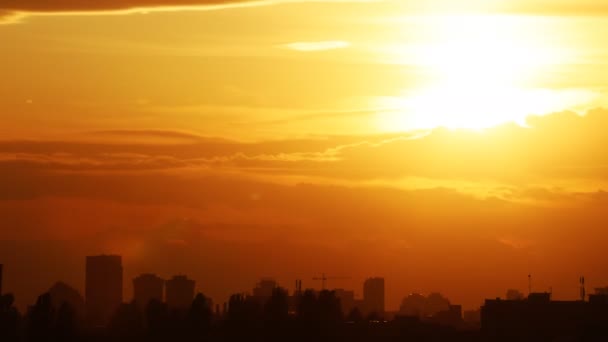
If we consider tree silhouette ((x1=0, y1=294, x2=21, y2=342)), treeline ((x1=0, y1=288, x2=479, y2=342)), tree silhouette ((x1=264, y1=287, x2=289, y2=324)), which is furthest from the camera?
tree silhouette ((x1=264, y1=287, x2=289, y2=324))

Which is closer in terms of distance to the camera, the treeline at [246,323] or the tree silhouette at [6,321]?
the tree silhouette at [6,321]

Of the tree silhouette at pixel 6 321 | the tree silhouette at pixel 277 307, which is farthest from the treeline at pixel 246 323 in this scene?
the tree silhouette at pixel 6 321

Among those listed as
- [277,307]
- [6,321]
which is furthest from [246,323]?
[6,321]

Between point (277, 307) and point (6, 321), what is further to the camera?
point (277, 307)

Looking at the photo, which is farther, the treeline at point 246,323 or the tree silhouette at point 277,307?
the tree silhouette at point 277,307

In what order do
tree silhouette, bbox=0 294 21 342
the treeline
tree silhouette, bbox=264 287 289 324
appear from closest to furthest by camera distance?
tree silhouette, bbox=0 294 21 342 → the treeline → tree silhouette, bbox=264 287 289 324

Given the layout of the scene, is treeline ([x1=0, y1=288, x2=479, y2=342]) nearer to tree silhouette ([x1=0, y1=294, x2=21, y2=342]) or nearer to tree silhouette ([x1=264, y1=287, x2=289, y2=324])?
tree silhouette ([x1=264, y1=287, x2=289, y2=324])

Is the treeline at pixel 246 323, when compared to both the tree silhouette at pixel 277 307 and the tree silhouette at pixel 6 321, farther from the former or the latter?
the tree silhouette at pixel 6 321

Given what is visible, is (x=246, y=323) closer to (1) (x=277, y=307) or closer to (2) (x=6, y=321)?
(1) (x=277, y=307)

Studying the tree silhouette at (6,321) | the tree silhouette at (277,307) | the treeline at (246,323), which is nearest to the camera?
the tree silhouette at (6,321)

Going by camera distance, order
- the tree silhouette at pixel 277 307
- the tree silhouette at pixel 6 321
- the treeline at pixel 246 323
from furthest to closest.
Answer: the tree silhouette at pixel 277 307
the treeline at pixel 246 323
the tree silhouette at pixel 6 321

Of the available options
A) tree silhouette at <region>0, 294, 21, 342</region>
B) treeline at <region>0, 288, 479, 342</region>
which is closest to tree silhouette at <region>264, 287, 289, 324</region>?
treeline at <region>0, 288, 479, 342</region>

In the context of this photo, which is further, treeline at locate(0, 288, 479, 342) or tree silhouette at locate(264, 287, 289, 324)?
tree silhouette at locate(264, 287, 289, 324)

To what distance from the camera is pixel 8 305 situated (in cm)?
13175
